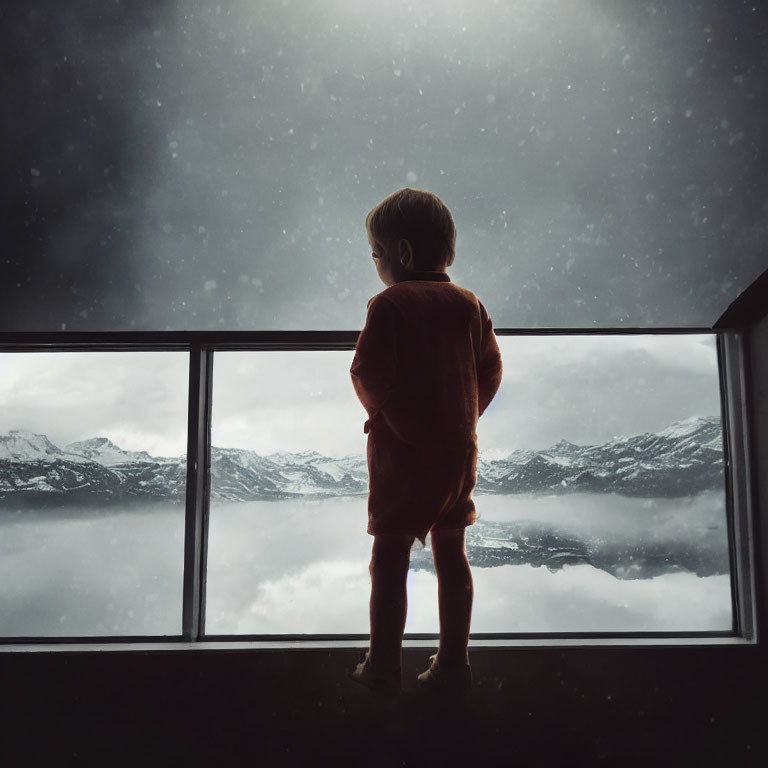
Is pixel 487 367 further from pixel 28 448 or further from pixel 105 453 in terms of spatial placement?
pixel 28 448

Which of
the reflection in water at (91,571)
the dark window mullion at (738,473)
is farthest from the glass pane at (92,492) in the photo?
the dark window mullion at (738,473)

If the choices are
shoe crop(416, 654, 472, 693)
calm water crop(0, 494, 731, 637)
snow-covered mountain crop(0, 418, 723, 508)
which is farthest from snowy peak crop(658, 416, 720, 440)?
shoe crop(416, 654, 472, 693)

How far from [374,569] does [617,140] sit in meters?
1.58

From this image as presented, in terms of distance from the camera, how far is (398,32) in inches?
68.9

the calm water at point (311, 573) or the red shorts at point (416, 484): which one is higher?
the red shorts at point (416, 484)

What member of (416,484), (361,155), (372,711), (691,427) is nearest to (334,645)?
(372,711)

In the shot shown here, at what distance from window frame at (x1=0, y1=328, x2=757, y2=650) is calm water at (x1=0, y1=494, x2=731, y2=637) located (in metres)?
0.03

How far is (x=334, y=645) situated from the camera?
1.49 metres

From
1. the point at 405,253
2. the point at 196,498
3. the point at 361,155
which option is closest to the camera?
the point at 405,253

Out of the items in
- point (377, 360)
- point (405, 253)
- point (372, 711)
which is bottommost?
point (372, 711)

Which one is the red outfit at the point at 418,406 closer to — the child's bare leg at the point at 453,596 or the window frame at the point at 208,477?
the child's bare leg at the point at 453,596

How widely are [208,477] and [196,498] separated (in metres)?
0.07

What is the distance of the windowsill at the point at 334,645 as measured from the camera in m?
1.47

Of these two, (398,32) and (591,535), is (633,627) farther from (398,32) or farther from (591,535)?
(398,32)
